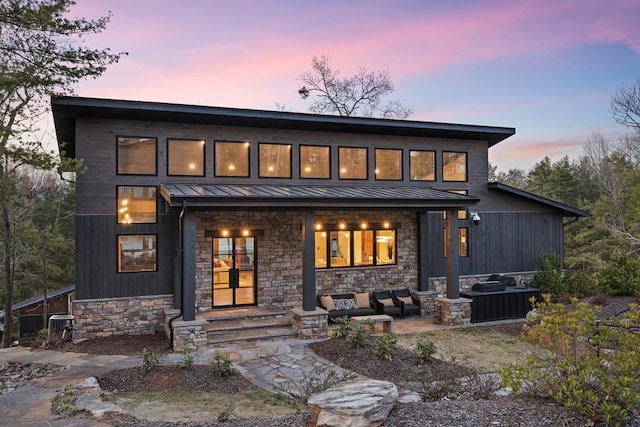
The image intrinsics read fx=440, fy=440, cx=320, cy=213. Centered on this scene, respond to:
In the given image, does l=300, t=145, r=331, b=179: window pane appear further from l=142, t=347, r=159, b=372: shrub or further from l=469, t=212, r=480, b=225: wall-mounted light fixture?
l=142, t=347, r=159, b=372: shrub

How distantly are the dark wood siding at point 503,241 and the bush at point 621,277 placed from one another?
378 centimetres

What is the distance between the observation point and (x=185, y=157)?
A: 1194 centimetres

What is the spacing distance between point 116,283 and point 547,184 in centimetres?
2924

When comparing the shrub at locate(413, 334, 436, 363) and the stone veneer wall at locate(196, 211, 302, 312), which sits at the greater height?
the stone veneer wall at locate(196, 211, 302, 312)

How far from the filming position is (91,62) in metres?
10.8

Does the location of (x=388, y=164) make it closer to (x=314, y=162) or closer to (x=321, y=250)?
(x=314, y=162)

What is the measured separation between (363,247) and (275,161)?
153 inches

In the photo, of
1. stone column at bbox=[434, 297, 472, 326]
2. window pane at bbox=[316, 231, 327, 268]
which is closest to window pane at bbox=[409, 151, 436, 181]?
window pane at bbox=[316, 231, 327, 268]

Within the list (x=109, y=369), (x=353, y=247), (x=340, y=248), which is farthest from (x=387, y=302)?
(x=109, y=369)

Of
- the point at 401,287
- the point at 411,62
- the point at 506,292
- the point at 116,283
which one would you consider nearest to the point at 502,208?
the point at 506,292

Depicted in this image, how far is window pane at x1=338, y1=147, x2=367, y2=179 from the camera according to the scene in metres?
13.6

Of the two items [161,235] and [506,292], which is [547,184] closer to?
[506,292]

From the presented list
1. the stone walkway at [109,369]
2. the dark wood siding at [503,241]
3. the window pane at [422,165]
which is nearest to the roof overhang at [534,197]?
the dark wood siding at [503,241]

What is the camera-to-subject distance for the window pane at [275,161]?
1269 cm
